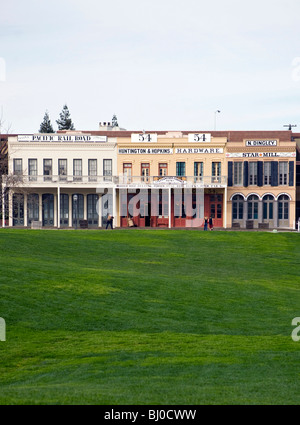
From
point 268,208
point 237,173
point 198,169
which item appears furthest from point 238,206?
point 198,169

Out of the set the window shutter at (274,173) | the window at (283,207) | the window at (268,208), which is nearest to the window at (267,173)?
the window shutter at (274,173)

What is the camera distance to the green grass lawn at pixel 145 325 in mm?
9375

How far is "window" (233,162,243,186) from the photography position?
5138 cm

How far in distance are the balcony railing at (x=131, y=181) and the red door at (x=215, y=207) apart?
53.0 inches

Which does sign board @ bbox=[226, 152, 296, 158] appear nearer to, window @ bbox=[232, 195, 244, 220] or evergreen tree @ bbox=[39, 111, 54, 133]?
window @ bbox=[232, 195, 244, 220]

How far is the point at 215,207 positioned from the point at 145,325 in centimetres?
3602

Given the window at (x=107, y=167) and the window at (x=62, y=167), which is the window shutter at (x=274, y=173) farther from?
the window at (x=62, y=167)

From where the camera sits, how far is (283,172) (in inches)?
2013

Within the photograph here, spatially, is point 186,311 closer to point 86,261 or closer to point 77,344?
point 77,344

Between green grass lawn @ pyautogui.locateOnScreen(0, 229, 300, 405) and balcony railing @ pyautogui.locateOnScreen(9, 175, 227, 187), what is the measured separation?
18.2 m
